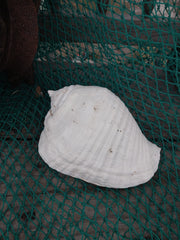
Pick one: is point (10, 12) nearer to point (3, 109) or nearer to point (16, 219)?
point (3, 109)

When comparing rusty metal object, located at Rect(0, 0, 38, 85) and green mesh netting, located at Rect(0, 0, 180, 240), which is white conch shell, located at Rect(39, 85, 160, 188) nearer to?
green mesh netting, located at Rect(0, 0, 180, 240)

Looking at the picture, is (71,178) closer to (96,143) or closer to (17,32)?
(96,143)

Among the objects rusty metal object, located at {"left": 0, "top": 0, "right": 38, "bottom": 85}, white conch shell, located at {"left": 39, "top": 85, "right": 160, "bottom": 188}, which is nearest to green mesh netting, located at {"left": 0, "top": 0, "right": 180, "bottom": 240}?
white conch shell, located at {"left": 39, "top": 85, "right": 160, "bottom": 188}

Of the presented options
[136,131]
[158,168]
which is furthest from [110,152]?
[158,168]

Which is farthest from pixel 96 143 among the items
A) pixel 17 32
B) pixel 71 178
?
pixel 17 32

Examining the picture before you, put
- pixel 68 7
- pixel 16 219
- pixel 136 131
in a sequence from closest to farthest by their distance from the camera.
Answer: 1. pixel 16 219
2. pixel 136 131
3. pixel 68 7
